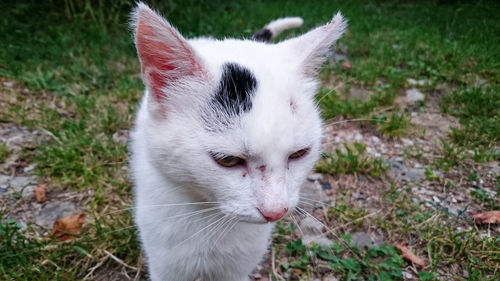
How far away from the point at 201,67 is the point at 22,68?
3254 millimetres

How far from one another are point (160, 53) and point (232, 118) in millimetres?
347

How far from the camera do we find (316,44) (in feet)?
4.23

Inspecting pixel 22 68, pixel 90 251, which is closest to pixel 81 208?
pixel 90 251

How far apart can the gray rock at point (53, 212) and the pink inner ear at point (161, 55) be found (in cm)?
129

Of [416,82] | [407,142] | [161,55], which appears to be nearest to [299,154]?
[161,55]

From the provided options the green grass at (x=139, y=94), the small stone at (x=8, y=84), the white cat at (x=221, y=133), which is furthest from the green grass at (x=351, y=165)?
the small stone at (x=8, y=84)

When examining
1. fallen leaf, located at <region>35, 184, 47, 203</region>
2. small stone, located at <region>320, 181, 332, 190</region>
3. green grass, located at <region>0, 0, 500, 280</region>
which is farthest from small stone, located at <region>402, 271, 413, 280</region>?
fallen leaf, located at <region>35, 184, 47, 203</region>

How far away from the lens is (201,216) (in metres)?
1.40

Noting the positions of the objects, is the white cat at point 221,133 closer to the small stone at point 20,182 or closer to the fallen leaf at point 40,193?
the fallen leaf at point 40,193

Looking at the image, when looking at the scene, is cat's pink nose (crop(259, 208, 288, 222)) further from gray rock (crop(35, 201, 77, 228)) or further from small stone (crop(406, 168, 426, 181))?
small stone (crop(406, 168, 426, 181))

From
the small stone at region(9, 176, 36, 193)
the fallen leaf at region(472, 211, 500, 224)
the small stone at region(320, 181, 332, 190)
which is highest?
the small stone at region(9, 176, 36, 193)

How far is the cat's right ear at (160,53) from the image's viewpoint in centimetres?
110

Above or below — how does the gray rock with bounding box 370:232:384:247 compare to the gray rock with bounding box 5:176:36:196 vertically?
below

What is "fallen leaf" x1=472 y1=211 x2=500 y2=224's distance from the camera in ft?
6.55
